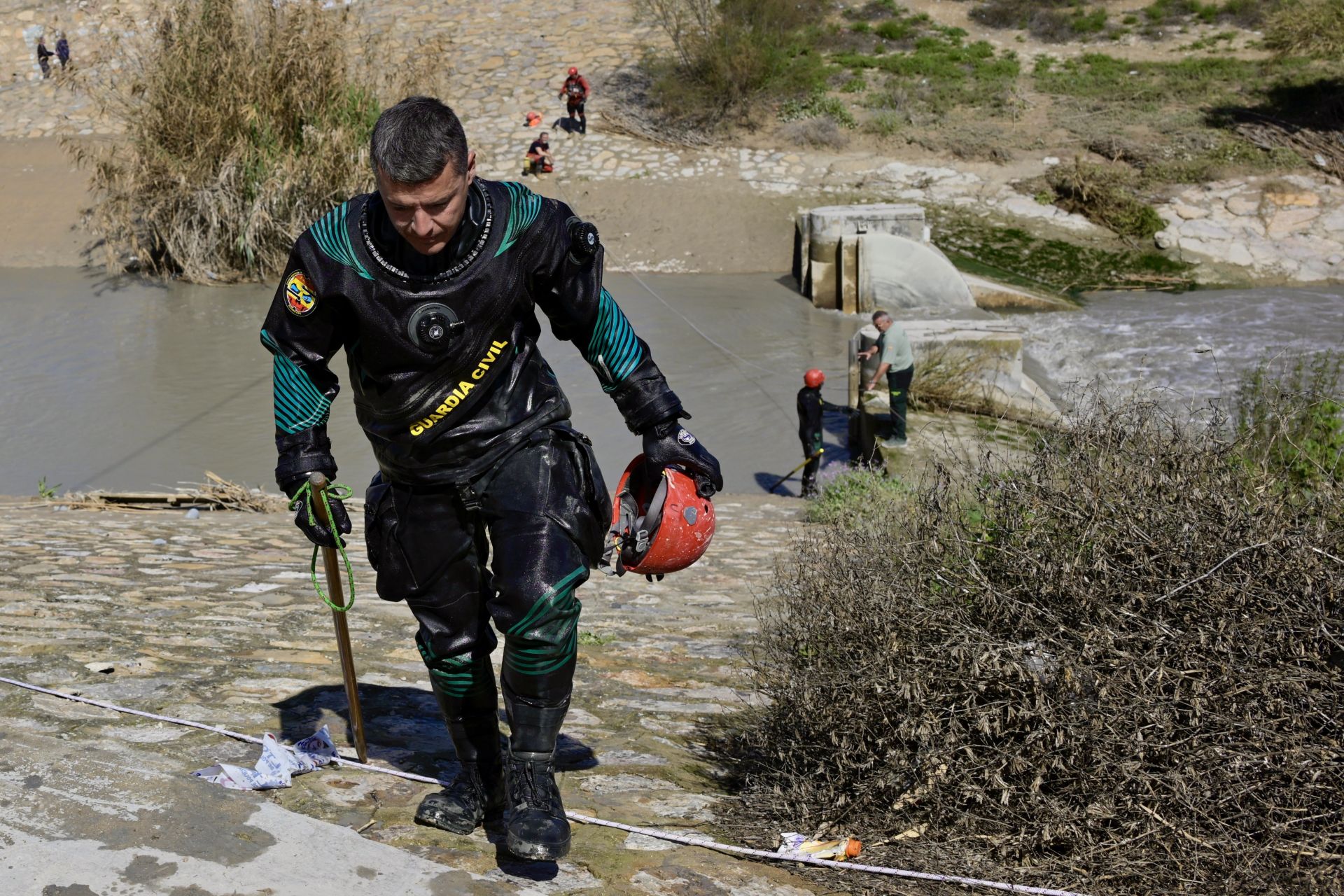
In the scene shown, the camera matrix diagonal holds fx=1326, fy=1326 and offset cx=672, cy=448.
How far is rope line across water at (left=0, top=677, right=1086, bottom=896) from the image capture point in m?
3.05

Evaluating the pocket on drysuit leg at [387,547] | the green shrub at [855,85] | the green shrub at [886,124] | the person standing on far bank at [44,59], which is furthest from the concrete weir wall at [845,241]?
the person standing on far bank at [44,59]

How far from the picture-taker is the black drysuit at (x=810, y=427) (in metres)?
12.2

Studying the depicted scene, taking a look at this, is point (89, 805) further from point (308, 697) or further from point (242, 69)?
point (242, 69)

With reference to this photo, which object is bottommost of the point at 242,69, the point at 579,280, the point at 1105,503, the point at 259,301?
the point at 259,301

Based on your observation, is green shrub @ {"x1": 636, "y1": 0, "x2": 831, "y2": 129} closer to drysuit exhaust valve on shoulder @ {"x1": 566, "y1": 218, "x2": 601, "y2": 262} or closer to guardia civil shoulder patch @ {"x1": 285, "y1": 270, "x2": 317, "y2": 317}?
drysuit exhaust valve on shoulder @ {"x1": 566, "y1": 218, "x2": 601, "y2": 262}

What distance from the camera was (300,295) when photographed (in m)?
3.21

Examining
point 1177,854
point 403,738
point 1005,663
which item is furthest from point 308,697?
point 1177,854

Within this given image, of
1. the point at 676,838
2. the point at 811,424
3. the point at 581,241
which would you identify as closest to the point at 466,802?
the point at 676,838

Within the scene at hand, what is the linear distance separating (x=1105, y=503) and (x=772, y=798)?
1.21 meters

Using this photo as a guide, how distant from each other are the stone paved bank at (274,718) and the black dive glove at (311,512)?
0.66 m

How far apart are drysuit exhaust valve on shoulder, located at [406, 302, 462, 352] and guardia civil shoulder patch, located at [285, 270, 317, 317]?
0.26 m

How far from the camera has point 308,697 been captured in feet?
14.9

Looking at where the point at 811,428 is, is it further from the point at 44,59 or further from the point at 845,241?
the point at 44,59

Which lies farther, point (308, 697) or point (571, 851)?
point (308, 697)
